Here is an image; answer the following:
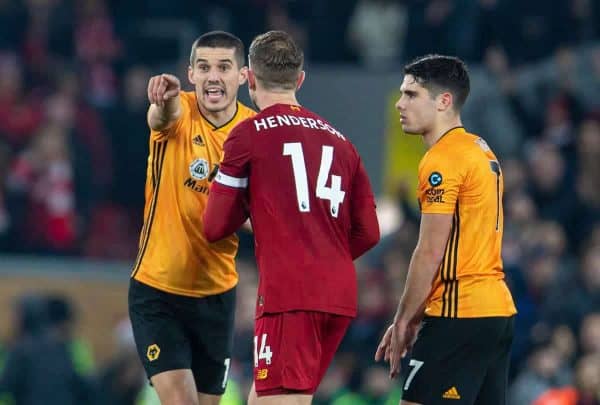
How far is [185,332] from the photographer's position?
329 inches

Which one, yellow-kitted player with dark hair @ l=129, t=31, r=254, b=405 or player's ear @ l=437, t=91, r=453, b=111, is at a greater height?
player's ear @ l=437, t=91, r=453, b=111

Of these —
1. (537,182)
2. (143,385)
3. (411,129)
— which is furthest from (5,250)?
(411,129)

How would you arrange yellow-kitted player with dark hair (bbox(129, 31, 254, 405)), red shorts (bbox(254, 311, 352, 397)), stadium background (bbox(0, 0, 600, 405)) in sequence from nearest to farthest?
red shorts (bbox(254, 311, 352, 397)), yellow-kitted player with dark hair (bbox(129, 31, 254, 405)), stadium background (bbox(0, 0, 600, 405))

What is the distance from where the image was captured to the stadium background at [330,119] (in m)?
13.2

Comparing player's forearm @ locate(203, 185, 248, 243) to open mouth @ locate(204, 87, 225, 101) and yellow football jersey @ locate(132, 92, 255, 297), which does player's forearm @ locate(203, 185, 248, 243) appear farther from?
open mouth @ locate(204, 87, 225, 101)

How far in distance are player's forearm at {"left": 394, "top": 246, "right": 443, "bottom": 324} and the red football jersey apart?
1.03 ft

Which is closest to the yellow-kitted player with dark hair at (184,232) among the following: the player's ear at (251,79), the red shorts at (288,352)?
the player's ear at (251,79)

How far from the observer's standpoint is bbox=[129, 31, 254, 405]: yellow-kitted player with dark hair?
26.8 ft

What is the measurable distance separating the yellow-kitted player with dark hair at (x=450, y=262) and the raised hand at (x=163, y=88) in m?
1.16

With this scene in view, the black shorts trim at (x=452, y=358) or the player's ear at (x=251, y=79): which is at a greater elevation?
the player's ear at (x=251, y=79)

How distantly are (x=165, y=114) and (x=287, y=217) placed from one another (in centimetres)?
113

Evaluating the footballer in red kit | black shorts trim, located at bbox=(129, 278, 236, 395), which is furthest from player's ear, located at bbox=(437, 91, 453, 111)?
black shorts trim, located at bbox=(129, 278, 236, 395)

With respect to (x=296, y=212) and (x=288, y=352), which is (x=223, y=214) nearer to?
(x=296, y=212)

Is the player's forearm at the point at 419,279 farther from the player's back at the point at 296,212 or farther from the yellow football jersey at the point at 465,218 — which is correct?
the player's back at the point at 296,212
